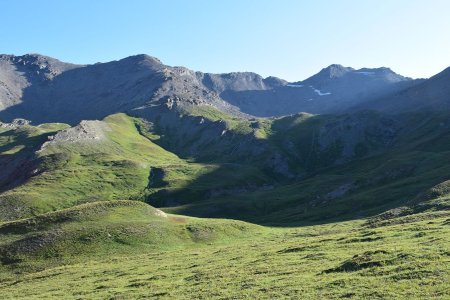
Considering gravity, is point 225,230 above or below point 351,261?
below

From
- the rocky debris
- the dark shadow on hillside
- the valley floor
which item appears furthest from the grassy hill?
the dark shadow on hillside

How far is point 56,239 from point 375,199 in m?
89.5

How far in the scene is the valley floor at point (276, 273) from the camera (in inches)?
1296

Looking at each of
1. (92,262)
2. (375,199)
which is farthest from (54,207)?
(375,199)

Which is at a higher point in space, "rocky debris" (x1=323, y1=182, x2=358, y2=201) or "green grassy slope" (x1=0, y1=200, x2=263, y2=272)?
"green grassy slope" (x1=0, y1=200, x2=263, y2=272)

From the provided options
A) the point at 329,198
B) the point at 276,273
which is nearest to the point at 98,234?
the point at 276,273

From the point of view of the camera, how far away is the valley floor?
108ft

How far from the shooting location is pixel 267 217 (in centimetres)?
14638

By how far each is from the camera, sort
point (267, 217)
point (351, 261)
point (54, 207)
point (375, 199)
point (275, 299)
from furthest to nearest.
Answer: point (54, 207) < point (267, 217) < point (375, 199) < point (351, 261) < point (275, 299)

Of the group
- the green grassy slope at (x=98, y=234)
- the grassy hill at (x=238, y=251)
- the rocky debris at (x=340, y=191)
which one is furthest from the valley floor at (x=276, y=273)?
the rocky debris at (x=340, y=191)

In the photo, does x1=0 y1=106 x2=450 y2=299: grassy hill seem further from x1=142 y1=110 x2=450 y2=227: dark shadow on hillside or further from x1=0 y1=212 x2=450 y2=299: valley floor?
x1=142 y1=110 x2=450 y2=227: dark shadow on hillside

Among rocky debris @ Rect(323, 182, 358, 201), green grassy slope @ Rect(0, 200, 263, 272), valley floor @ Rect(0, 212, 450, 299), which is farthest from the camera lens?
rocky debris @ Rect(323, 182, 358, 201)

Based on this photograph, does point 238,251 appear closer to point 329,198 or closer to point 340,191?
point 329,198

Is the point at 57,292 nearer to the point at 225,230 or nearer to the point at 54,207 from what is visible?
the point at 225,230
